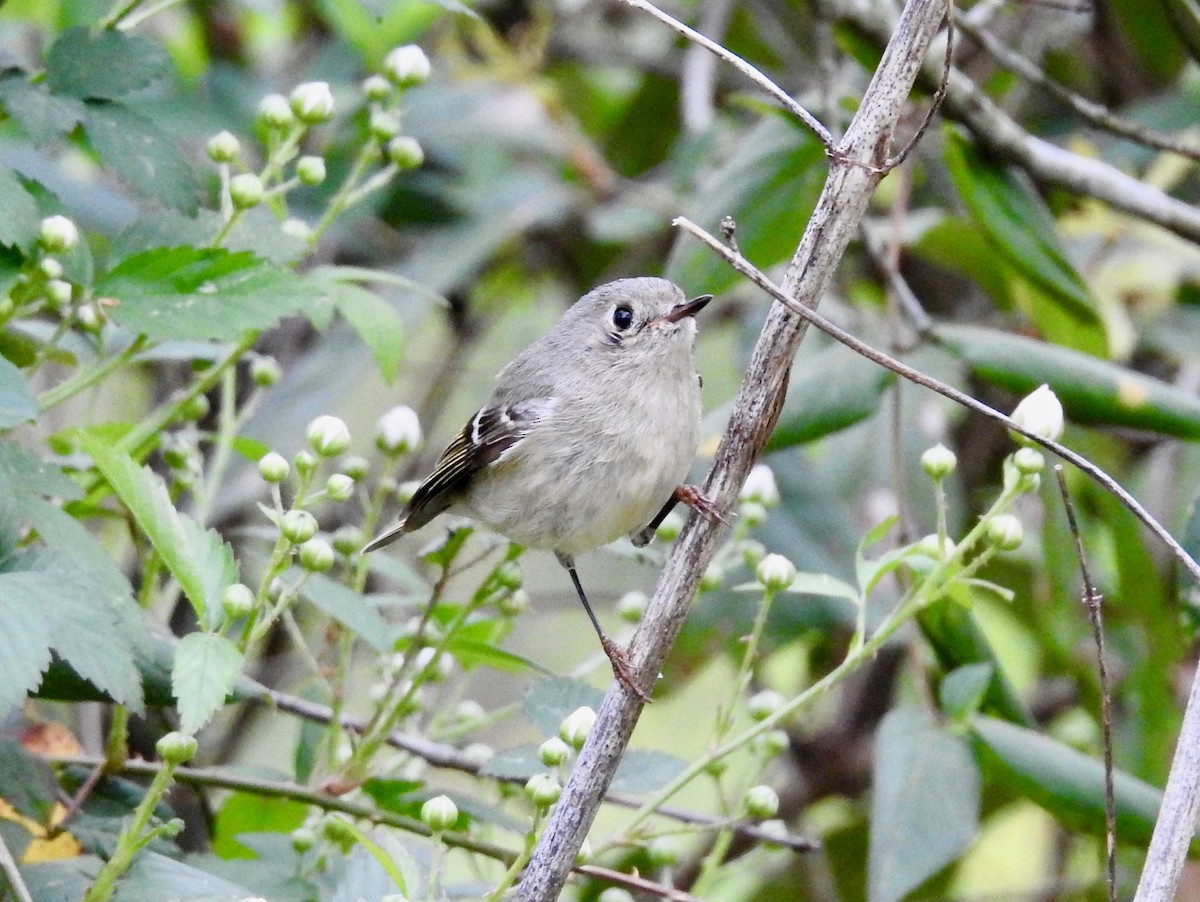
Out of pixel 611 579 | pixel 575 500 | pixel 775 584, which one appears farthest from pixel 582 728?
pixel 611 579

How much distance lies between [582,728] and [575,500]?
2.72 ft

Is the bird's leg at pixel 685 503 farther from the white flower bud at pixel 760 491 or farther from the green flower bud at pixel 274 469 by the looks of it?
the green flower bud at pixel 274 469

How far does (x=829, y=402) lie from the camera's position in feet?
8.38

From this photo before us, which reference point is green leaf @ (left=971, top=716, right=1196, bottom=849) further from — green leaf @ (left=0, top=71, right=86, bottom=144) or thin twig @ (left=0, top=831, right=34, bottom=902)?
green leaf @ (left=0, top=71, right=86, bottom=144)

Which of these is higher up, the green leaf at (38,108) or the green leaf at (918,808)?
the green leaf at (38,108)

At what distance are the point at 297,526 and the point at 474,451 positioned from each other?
1.21 meters

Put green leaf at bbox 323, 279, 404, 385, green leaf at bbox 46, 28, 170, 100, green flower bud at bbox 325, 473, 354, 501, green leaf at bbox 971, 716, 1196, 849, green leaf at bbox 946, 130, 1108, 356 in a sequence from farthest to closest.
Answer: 1. green leaf at bbox 946, 130, 1108, 356
2. green leaf at bbox 971, 716, 1196, 849
3. green leaf at bbox 323, 279, 404, 385
4. green leaf at bbox 46, 28, 170, 100
5. green flower bud at bbox 325, 473, 354, 501

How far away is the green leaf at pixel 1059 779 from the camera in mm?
2250

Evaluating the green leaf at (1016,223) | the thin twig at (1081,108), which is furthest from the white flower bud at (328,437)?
the thin twig at (1081,108)

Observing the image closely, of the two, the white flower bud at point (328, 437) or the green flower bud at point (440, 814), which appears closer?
the green flower bud at point (440, 814)

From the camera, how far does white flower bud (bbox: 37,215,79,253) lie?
1.80 metres

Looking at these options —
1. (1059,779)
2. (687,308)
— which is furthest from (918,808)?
(687,308)

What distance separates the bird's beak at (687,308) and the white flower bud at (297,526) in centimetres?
108

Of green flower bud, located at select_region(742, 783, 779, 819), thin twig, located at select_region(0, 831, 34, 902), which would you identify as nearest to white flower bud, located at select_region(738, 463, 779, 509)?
green flower bud, located at select_region(742, 783, 779, 819)
